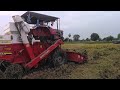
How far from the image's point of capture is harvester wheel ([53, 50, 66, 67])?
10.0 m

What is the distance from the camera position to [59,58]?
10141mm

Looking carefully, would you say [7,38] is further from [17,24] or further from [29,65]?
[29,65]

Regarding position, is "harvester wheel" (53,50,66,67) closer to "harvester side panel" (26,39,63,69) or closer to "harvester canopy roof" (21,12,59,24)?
"harvester side panel" (26,39,63,69)

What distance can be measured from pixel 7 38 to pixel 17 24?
650mm

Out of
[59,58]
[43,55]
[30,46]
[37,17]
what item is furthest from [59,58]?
[37,17]

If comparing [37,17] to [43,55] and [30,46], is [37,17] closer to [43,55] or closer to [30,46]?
[30,46]

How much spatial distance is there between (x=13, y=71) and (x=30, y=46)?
4.72ft

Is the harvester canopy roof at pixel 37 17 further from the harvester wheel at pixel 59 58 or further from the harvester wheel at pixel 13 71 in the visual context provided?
the harvester wheel at pixel 13 71

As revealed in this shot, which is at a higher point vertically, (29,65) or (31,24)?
(31,24)

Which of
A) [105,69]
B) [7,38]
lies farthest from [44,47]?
[105,69]

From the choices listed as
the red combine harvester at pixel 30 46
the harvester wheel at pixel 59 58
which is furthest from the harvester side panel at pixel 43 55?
the harvester wheel at pixel 59 58
